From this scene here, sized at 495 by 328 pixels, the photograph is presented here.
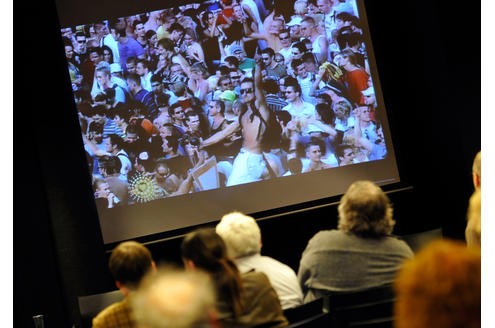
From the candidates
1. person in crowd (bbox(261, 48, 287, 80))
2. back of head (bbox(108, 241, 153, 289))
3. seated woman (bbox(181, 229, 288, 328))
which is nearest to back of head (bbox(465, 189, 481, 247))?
seated woman (bbox(181, 229, 288, 328))

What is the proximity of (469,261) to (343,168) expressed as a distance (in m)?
5.48

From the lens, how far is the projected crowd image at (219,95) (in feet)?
21.7

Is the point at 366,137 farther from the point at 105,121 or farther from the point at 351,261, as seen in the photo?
the point at 351,261

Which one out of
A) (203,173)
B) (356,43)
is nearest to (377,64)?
(356,43)

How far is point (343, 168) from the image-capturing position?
682 centimetres

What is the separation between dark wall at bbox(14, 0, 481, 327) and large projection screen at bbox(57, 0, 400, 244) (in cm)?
18

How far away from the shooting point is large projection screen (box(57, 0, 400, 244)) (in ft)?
21.6

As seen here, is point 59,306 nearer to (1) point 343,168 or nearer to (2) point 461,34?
(1) point 343,168

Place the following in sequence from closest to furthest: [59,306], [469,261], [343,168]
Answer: [469,261] < [59,306] < [343,168]

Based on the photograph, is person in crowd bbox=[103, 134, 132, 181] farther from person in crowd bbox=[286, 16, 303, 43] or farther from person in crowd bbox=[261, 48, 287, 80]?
person in crowd bbox=[286, 16, 303, 43]

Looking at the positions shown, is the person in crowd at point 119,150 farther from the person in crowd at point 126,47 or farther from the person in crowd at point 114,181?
the person in crowd at point 126,47

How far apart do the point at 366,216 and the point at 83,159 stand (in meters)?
3.55

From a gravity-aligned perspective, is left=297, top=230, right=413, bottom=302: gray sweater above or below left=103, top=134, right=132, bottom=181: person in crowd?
below
